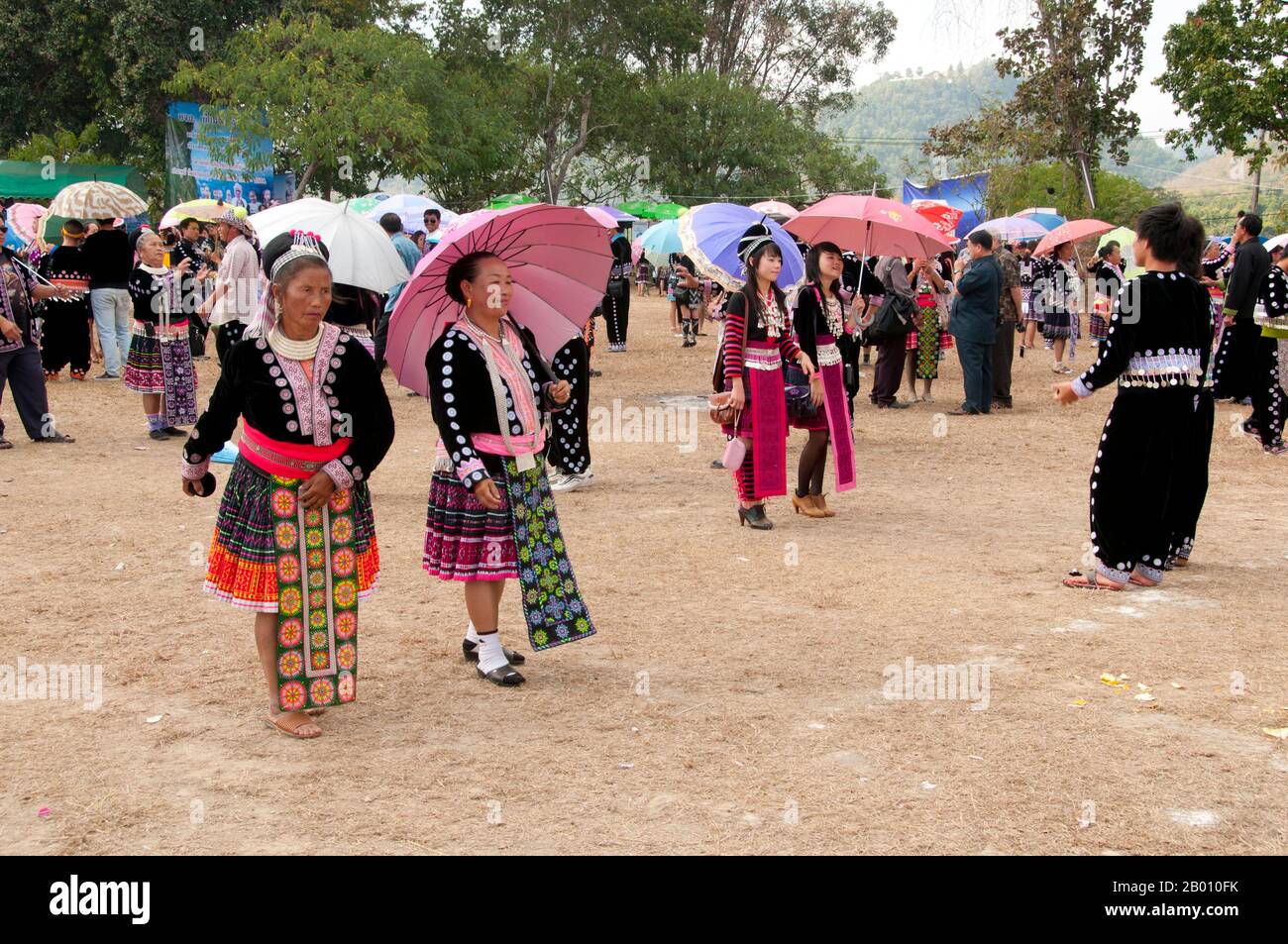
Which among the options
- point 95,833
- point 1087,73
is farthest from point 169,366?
point 1087,73

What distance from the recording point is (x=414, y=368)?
542cm

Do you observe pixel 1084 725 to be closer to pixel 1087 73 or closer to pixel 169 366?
pixel 169 366

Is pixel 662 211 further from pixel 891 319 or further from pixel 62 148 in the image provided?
pixel 891 319

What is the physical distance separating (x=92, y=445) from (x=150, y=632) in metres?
5.95

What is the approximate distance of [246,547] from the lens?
4523mm

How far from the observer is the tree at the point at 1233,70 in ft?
90.6

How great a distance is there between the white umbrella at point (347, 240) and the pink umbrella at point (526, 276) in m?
1.52

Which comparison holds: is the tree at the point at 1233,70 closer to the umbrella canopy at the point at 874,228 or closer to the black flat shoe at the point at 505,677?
the umbrella canopy at the point at 874,228

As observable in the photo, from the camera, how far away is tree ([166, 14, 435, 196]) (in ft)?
90.0

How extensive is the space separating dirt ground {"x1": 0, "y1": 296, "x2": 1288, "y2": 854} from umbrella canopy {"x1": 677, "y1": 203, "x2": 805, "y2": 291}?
1605mm

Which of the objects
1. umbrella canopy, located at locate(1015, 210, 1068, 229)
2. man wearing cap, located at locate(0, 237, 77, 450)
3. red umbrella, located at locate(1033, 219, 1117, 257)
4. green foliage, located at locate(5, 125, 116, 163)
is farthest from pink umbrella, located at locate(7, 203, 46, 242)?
green foliage, located at locate(5, 125, 116, 163)

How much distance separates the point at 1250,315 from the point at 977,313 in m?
2.94

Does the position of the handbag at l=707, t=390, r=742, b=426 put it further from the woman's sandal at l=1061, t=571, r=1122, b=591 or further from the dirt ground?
the woman's sandal at l=1061, t=571, r=1122, b=591

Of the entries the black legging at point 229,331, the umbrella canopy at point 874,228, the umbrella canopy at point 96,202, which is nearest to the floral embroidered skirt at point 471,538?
the black legging at point 229,331
